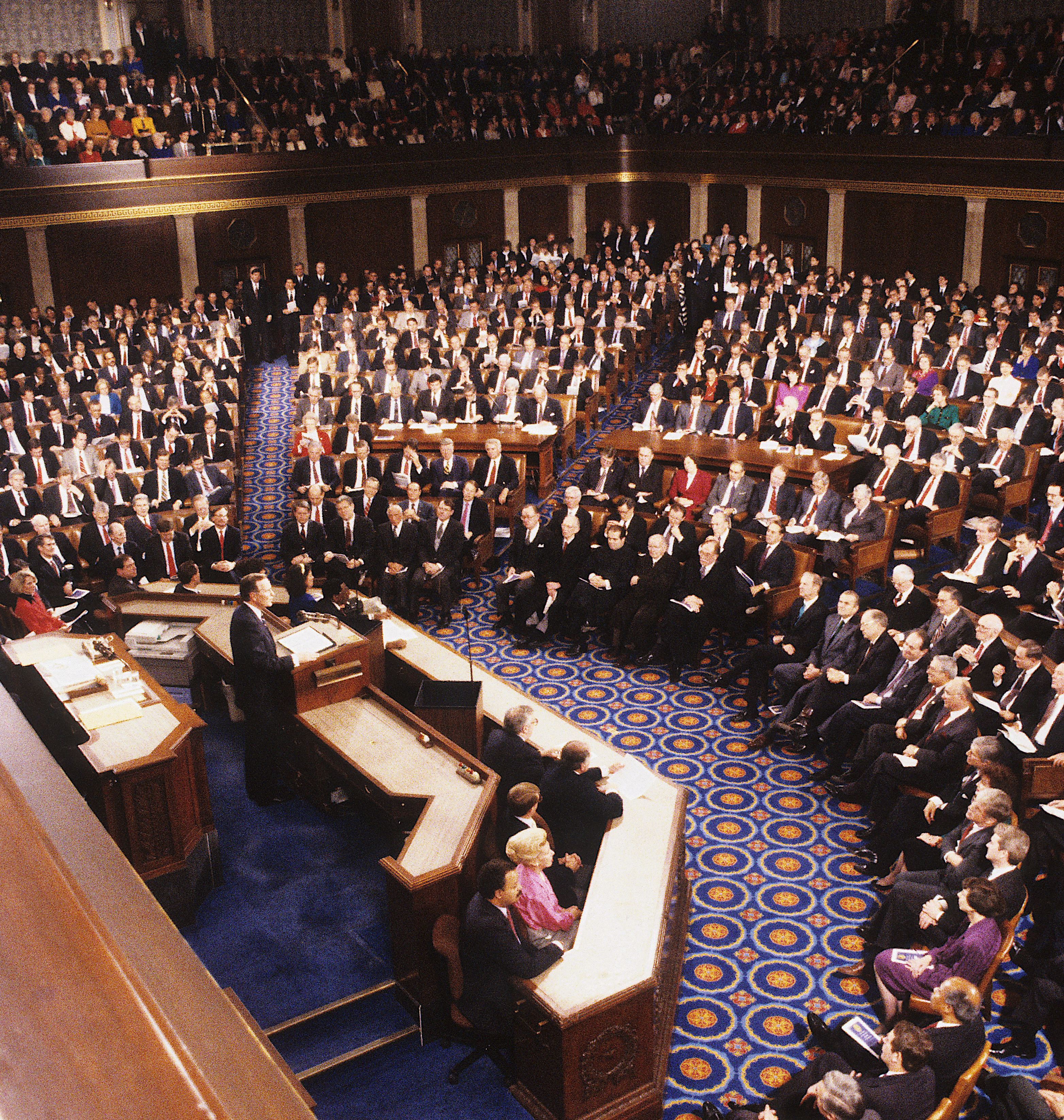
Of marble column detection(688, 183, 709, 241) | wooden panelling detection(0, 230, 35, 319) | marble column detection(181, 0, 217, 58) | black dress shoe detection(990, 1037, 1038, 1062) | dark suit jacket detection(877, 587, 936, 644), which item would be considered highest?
marble column detection(181, 0, 217, 58)

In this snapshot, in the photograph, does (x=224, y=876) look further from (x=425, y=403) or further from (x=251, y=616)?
(x=425, y=403)

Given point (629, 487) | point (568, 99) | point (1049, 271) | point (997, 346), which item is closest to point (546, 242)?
point (568, 99)

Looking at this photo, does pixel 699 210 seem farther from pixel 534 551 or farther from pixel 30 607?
pixel 30 607

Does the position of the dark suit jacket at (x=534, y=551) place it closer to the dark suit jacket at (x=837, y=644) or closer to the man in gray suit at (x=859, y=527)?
the man in gray suit at (x=859, y=527)

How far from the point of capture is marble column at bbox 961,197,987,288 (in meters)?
17.8

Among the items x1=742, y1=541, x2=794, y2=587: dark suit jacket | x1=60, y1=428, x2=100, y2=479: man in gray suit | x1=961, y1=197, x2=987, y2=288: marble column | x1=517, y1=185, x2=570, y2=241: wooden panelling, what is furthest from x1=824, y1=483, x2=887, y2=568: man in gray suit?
x1=517, y1=185, x2=570, y2=241: wooden panelling

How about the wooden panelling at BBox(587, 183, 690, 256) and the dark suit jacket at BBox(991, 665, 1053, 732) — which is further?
the wooden panelling at BBox(587, 183, 690, 256)

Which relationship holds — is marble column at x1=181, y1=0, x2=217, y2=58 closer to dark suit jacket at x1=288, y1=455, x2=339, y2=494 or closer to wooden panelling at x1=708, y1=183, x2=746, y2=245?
wooden panelling at x1=708, y1=183, x2=746, y2=245

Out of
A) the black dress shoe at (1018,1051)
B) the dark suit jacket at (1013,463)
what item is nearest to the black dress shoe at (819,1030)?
the black dress shoe at (1018,1051)

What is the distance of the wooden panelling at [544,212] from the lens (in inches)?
938

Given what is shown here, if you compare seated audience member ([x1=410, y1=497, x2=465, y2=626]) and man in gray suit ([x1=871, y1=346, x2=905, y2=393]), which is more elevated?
man in gray suit ([x1=871, y1=346, x2=905, y2=393])

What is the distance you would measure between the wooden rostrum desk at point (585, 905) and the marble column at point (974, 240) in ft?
48.2

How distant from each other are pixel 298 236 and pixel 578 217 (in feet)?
21.5

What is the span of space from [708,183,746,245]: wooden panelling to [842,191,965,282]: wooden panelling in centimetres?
274
